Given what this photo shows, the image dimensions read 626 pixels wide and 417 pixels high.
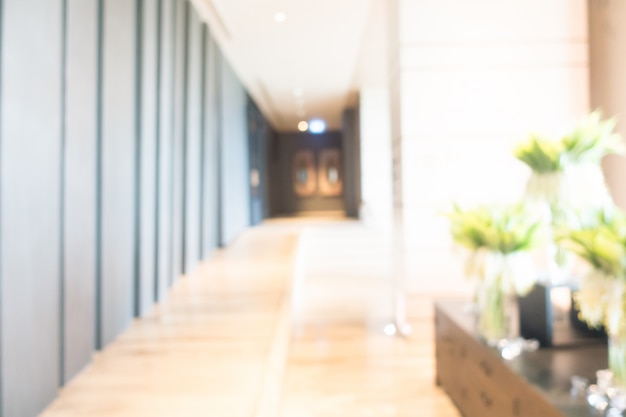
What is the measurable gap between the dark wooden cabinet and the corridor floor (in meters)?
0.26

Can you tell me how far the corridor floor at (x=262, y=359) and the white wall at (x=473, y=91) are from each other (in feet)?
3.43

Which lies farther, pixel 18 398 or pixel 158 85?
pixel 158 85

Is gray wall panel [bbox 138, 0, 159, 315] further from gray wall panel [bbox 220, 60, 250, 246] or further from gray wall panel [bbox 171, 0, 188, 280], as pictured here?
gray wall panel [bbox 220, 60, 250, 246]

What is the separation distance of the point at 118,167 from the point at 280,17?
3358 mm

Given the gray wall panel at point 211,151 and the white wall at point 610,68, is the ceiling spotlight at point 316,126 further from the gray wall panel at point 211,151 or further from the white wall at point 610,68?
the white wall at point 610,68

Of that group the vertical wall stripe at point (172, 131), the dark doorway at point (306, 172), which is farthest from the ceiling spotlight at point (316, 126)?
the vertical wall stripe at point (172, 131)

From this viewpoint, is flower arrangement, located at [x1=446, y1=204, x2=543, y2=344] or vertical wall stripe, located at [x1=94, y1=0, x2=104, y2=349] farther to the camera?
vertical wall stripe, located at [x1=94, y1=0, x2=104, y2=349]

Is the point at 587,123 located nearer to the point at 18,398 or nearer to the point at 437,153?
the point at 437,153

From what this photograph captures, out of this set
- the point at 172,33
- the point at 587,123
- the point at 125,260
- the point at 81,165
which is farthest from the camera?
the point at 172,33

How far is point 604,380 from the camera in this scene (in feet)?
4.09

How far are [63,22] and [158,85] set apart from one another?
1704mm

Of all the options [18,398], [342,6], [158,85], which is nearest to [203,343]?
[18,398]

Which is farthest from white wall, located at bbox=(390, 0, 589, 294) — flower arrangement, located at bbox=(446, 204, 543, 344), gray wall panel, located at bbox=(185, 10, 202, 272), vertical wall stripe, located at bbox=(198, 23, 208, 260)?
vertical wall stripe, located at bbox=(198, 23, 208, 260)

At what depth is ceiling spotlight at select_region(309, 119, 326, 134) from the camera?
13640mm
